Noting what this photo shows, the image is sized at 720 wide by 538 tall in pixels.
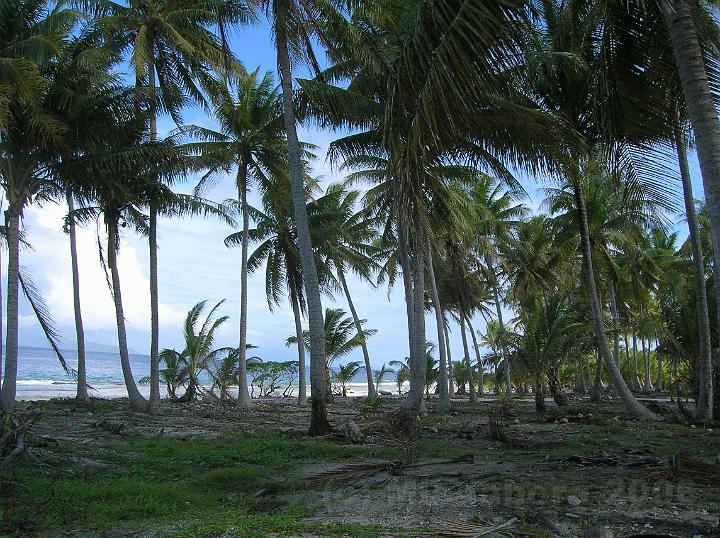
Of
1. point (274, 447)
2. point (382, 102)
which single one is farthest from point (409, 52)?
point (382, 102)

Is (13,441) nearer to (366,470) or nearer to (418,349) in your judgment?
(366,470)

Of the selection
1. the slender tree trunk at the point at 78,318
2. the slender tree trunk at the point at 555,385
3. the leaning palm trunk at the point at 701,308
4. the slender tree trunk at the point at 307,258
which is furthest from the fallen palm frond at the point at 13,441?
the slender tree trunk at the point at 555,385

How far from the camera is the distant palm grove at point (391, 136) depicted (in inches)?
250

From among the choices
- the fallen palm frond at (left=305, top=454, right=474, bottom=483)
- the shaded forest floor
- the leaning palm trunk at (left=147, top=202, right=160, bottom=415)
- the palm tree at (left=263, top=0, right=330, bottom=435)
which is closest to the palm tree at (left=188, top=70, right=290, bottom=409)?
the leaning palm trunk at (left=147, top=202, right=160, bottom=415)

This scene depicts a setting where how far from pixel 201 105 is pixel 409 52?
14.7 metres

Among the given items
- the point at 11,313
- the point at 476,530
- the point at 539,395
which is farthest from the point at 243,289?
the point at 476,530

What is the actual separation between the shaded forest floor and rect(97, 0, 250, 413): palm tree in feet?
21.8

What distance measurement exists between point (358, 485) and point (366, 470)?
2.07ft

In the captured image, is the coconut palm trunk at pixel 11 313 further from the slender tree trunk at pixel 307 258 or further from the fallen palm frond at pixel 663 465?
the fallen palm frond at pixel 663 465

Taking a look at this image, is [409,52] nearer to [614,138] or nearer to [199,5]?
[614,138]

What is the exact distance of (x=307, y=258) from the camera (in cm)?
1271

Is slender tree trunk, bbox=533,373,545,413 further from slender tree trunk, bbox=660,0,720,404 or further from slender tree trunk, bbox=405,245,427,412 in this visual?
slender tree trunk, bbox=660,0,720,404

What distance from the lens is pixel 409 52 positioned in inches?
229

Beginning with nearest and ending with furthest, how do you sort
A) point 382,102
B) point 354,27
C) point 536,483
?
1. point 536,483
2. point 354,27
3. point 382,102
